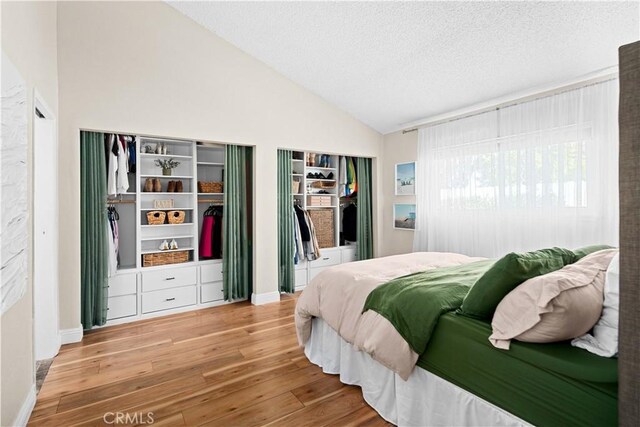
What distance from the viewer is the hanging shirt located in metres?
3.41

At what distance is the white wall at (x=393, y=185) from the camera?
15.3 feet

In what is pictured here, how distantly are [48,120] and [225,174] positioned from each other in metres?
1.65

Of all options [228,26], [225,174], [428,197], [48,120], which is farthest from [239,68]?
[428,197]

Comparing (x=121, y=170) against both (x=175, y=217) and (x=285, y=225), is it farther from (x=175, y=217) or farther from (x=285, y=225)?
(x=285, y=225)

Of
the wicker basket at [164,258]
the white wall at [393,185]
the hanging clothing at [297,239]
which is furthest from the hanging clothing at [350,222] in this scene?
the wicker basket at [164,258]

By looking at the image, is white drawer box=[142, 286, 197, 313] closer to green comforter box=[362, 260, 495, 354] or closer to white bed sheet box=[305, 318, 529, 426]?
white bed sheet box=[305, 318, 529, 426]

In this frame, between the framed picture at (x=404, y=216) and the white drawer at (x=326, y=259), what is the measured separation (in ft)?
3.19

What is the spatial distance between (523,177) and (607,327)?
245cm

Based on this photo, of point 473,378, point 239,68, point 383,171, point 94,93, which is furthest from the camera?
point 383,171

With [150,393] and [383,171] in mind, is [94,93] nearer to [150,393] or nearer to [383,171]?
[150,393]

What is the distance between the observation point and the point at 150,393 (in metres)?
2.17

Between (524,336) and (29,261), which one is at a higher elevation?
(29,261)

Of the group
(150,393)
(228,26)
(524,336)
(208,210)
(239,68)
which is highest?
(228,26)
